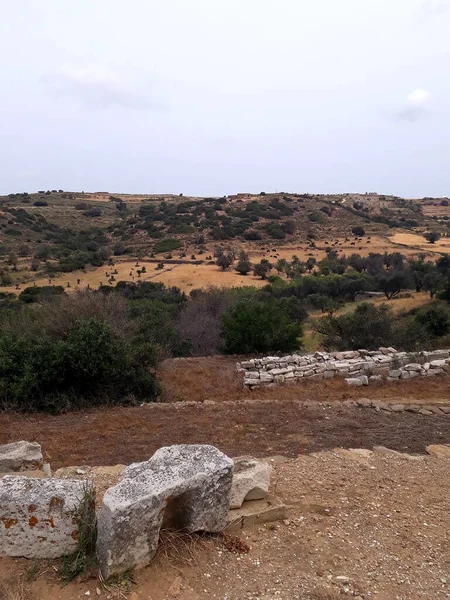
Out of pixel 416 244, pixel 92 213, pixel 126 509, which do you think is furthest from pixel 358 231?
pixel 126 509

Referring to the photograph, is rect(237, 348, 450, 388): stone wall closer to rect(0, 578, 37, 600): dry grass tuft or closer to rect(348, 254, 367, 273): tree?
rect(0, 578, 37, 600): dry grass tuft

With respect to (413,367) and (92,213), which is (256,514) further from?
(92,213)

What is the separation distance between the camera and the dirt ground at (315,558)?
354 cm

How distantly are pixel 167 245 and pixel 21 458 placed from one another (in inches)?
1514

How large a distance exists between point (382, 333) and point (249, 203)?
43.2 meters

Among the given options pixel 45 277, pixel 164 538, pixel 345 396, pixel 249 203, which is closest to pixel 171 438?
pixel 164 538

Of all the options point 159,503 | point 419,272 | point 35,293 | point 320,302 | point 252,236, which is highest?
point 252,236

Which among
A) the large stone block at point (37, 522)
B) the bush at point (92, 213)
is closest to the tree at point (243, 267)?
the large stone block at point (37, 522)

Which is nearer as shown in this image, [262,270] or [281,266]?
[262,270]

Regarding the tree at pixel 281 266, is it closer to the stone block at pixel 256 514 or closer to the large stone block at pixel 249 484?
Answer: the large stone block at pixel 249 484

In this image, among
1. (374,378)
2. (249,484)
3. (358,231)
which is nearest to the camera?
(249,484)

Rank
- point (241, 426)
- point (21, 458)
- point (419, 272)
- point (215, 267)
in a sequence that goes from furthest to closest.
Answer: point (215, 267) → point (419, 272) → point (241, 426) → point (21, 458)

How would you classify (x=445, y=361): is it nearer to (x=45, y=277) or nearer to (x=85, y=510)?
(x=85, y=510)

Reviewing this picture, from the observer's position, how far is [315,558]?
3979 mm
